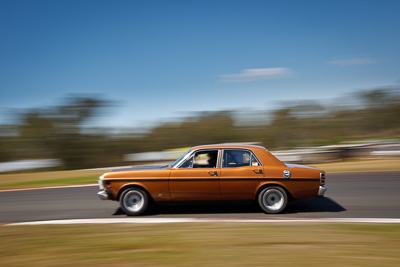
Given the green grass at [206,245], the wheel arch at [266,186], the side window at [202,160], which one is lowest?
the green grass at [206,245]

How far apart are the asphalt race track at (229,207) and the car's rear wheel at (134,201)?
9.4 inches

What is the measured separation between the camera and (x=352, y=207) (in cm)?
811

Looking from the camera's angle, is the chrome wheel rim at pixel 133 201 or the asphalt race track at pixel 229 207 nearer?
the asphalt race track at pixel 229 207

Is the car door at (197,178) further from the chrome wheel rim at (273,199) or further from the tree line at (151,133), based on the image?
the tree line at (151,133)

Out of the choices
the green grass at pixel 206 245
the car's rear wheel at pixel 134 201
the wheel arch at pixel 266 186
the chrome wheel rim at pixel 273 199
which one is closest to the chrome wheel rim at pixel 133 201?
the car's rear wheel at pixel 134 201

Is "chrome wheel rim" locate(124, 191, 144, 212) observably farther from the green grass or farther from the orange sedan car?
the green grass

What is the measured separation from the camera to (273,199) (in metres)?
7.36

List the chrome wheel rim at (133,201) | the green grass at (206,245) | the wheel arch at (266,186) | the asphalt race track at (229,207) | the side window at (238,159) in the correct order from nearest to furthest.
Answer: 1. the green grass at (206,245)
2. the wheel arch at (266,186)
3. the side window at (238,159)
4. the asphalt race track at (229,207)
5. the chrome wheel rim at (133,201)

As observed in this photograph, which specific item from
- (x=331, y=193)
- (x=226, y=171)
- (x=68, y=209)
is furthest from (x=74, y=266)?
(x=331, y=193)

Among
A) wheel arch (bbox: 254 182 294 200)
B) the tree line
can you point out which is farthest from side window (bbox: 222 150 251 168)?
the tree line

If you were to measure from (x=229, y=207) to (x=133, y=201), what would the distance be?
7.22 feet

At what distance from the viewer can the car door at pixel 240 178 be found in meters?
7.23

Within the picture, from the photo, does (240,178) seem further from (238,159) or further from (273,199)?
(273,199)

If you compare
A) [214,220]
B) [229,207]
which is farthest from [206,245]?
[229,207]
